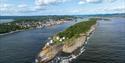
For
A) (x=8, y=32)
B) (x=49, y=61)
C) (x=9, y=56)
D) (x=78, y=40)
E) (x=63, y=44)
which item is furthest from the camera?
(x=8, y=32)

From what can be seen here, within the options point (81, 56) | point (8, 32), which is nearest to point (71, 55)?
point (81, 56)

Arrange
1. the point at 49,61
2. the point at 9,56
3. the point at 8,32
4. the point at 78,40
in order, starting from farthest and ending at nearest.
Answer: the point at 8,32
the point at 78,40
the point at 9,56
the point at 49,61

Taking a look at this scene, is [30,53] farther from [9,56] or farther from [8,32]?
[8,32]

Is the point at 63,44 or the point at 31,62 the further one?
the point at 63,44

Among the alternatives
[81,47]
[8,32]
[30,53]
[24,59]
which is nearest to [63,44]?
[81,47]

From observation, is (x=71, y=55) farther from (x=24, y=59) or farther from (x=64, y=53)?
(x=24, y=59)

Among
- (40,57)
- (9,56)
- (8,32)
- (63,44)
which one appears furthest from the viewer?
(8,32)

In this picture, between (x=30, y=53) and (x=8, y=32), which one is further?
(x=8, y=32)

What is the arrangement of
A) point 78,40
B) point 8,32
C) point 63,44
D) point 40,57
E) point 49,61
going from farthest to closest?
point 8,32
point 78,40
point 63,44
point 40,57
point 49,61
